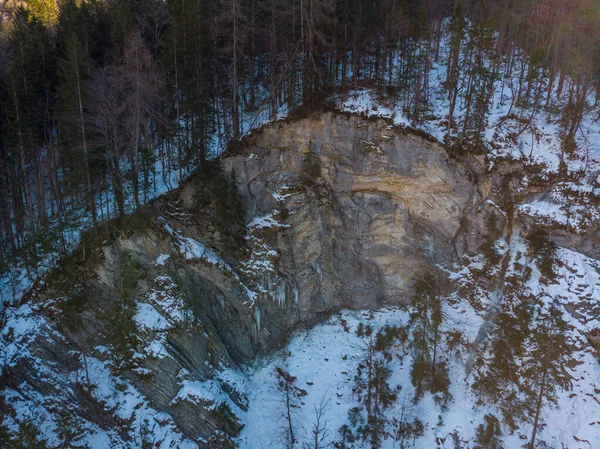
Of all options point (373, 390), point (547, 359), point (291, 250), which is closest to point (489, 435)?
point (547, 359)

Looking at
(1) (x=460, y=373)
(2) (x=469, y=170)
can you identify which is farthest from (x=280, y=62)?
(1) (x=460, y=373)

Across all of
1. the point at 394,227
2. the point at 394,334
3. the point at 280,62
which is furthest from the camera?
the point at 280,62

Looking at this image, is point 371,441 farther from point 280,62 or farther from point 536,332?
point 280,62

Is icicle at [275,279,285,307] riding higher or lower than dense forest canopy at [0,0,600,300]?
lower

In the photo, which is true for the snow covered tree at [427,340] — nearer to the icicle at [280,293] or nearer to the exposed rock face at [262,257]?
the exposed rock face at [262,257]

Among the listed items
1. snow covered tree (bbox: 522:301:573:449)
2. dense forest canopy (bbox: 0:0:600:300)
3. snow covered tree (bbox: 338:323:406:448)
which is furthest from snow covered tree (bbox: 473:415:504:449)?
dense forest canopy (bbox: 0:0:600:300)

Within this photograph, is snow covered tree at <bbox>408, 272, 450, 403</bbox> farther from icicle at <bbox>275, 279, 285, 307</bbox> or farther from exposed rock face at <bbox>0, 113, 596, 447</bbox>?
icicle at <bbox>275, 279, 285, 307</bbox>

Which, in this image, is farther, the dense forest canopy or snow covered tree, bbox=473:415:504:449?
the dense forest canopy
